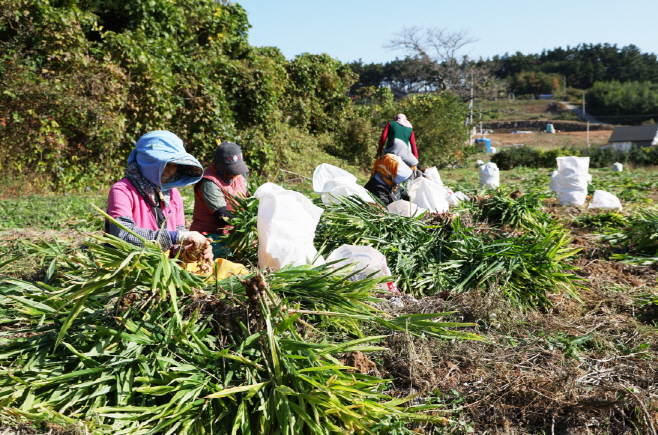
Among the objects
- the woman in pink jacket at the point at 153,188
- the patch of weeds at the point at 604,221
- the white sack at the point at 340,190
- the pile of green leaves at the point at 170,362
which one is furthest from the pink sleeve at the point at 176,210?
the patch of weeds at the point at 604,221

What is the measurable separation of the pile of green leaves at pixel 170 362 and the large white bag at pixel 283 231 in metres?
0.65

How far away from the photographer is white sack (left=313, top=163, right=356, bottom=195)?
396cm

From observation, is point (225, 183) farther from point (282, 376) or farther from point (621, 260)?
point (621, 260)

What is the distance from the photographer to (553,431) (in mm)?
2018

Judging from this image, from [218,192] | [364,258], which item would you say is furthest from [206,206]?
[364,258]

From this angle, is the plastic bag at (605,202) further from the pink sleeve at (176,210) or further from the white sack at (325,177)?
the pink sleeve at (176,210)

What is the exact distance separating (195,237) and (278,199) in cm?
60

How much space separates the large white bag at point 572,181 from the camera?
7.00 metres

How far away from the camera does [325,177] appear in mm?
4012

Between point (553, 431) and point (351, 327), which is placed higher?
point (351, 327)

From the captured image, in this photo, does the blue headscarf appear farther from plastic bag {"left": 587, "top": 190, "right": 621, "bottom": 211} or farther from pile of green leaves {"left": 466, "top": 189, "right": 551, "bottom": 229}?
plastic bag {"left": 587, "top": 190, "right": 621, "bottom": 211}

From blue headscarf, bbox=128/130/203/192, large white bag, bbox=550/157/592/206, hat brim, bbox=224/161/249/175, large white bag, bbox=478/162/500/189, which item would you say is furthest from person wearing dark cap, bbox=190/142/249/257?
large white bag, bbox=550/157/592/206

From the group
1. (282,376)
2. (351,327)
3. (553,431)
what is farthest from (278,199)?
(553,431)

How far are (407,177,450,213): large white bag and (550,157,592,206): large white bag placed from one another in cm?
352
